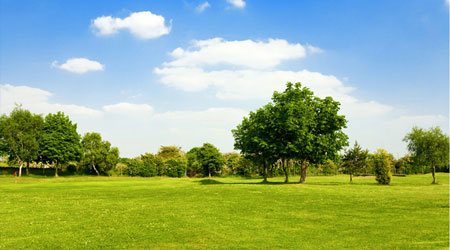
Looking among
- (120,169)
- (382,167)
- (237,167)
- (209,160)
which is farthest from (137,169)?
(382,167)

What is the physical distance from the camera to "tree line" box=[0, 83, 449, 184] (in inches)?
2534

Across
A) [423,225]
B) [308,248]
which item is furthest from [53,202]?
[423,225]

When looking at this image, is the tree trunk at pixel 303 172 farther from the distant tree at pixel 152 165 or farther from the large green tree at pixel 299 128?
the distant tree at pixel 152 165

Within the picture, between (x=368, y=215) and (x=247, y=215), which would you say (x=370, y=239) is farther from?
(x=247, y=215)

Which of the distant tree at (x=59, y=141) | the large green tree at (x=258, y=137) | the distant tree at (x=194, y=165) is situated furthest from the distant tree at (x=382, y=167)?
the distant tree at (x=59, y=141)

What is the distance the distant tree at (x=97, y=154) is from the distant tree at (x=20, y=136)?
12.9 metres

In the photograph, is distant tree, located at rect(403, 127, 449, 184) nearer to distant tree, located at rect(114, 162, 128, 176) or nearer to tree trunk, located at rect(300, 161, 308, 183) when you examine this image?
tree trunk, located at rect(300, 161, 308, 183)

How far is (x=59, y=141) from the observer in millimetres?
100375

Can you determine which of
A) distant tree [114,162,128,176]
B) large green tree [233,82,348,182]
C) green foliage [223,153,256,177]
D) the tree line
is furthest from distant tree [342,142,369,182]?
distant tree [114,162,128,176]

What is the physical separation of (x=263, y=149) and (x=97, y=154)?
58621 mm

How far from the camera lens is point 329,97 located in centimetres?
6819

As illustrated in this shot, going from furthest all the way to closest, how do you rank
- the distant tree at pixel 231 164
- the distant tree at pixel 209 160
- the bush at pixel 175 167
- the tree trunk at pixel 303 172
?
the distant tree at pixel 231 164 → the bush at pixel 175 167 → the distant tree at pixel 209 160 → the tree trunk at pixel 303 172

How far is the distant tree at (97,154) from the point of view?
107375mm

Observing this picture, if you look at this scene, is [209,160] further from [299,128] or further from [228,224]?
[228,224]
